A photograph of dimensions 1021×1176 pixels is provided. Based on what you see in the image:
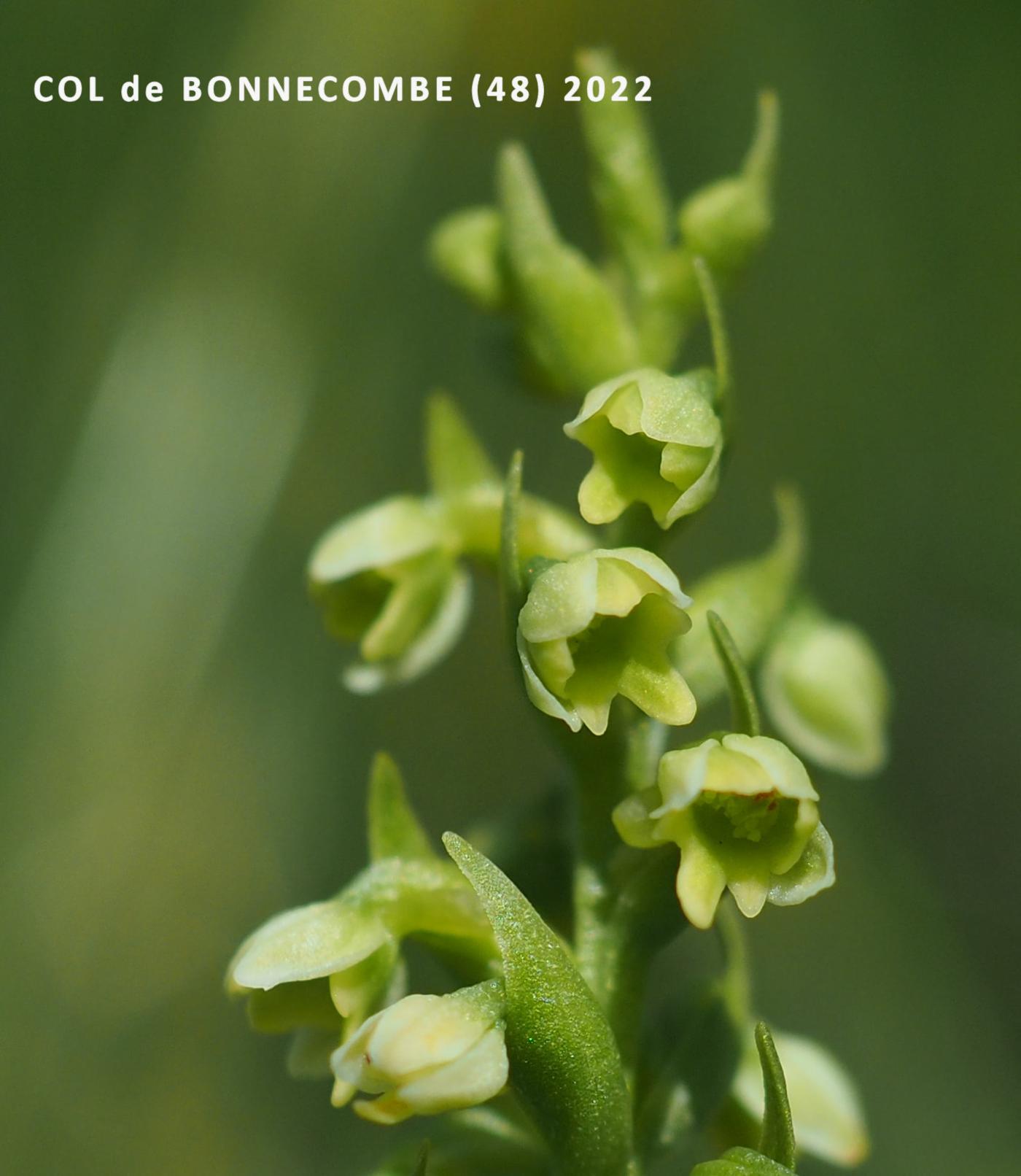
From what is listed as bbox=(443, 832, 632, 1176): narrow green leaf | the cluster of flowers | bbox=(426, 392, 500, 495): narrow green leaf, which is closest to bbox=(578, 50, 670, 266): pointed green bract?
the cluster of flowers

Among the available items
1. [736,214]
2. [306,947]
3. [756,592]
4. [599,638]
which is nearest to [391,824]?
[306,947]

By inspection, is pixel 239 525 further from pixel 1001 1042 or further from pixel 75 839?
pixel 1001 1042

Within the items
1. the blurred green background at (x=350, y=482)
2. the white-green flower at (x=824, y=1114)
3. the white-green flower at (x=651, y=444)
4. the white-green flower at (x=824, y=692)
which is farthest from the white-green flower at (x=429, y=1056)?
the blurred green background at (x=350, y=482)

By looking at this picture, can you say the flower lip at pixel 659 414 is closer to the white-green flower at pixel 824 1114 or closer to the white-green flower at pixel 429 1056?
the white-green flower at pixel 429 1056

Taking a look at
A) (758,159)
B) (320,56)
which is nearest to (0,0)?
(320,56)

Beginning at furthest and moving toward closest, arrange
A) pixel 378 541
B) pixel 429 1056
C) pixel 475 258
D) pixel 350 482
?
pixel 350 482, pixel 475 258, pixel 378 541, pixel 429 1056

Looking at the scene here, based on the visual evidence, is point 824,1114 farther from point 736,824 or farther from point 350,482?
point 350,482
